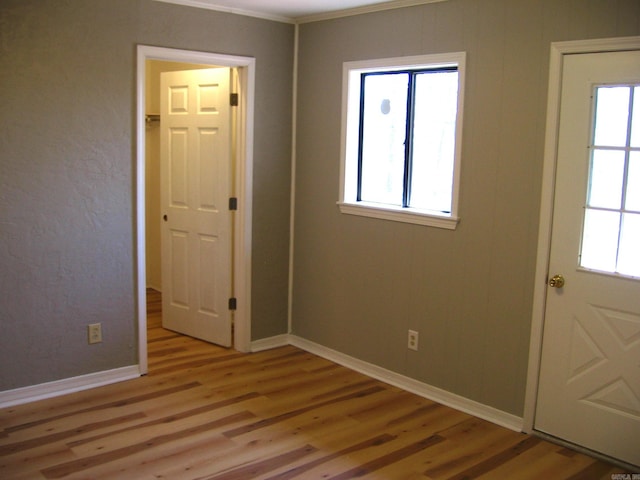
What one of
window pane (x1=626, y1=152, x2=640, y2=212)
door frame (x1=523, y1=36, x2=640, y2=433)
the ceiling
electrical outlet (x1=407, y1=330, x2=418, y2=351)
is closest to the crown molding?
the ceiling

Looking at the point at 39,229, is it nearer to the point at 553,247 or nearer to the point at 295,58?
the point at 295,58

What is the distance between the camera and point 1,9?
3.47m

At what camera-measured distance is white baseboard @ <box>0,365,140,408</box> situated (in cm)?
374

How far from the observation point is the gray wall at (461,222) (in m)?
3.45

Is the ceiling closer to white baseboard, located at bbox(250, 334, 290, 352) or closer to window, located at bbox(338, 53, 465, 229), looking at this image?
window, located at bbox(338, 53, 465, 229)

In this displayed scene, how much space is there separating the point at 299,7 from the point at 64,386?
285 cm

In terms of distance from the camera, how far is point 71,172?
12.6ft

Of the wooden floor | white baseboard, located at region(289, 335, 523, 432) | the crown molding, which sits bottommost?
the wooden floor

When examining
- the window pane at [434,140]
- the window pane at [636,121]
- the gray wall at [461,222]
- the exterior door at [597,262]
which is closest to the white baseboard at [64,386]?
the gray wall at [461,222]

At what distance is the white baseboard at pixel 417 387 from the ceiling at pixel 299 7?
7.80 ft

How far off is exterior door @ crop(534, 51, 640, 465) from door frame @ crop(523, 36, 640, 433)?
0.10ft

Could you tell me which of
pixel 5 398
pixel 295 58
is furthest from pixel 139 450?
pixel 295 58

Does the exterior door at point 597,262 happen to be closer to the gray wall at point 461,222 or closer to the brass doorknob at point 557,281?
the brass doorknob at point 557,281

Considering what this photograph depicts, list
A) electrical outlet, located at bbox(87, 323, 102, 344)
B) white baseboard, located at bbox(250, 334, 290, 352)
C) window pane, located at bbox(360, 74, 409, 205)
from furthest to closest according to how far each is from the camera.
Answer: white baseboard, located at bbox(250, 334, 290, 352)
window pane, located at bbox(360, 74, 409, 205)
electrical outlet, located at bbox(87, 323, 102, 344)
